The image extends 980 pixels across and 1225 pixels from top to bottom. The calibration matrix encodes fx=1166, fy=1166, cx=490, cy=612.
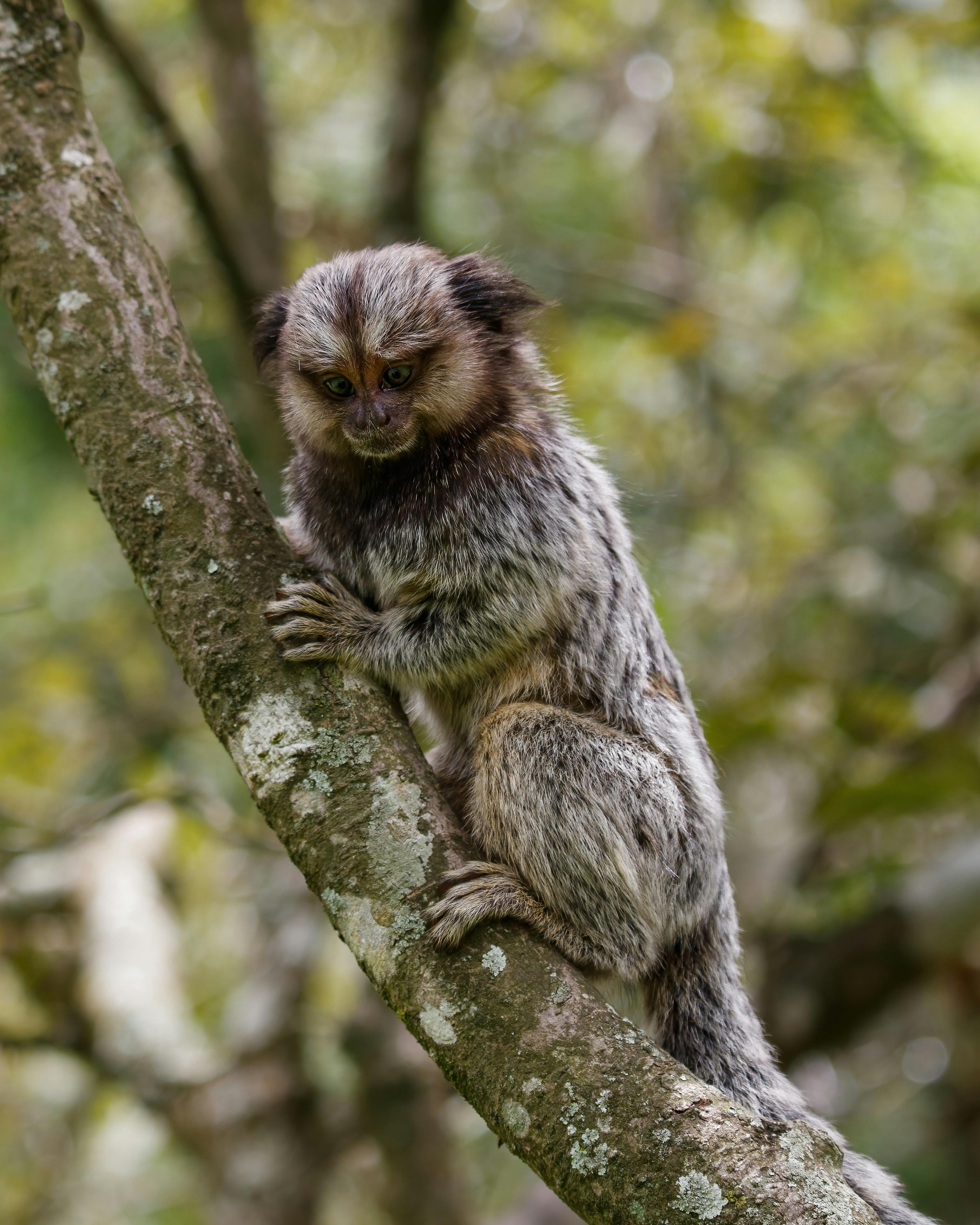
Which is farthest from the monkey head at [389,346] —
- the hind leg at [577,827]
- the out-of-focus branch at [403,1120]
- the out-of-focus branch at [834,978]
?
the out-of-focus branch at [834,978]

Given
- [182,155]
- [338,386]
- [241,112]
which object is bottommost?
[338,386]

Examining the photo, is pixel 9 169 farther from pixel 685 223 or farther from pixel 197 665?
pixel 685 223

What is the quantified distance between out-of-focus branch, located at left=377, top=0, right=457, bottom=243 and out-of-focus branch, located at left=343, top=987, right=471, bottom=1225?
4119 mm

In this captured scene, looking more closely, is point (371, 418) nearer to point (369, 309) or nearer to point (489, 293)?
point (369, 309)

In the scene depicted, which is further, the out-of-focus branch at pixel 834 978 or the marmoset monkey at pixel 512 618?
the out-of-focus branch at pixel 834 978

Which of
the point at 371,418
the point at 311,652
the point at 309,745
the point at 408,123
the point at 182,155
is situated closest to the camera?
the point at 309,745

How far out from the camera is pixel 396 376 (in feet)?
10.9

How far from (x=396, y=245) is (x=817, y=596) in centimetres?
464

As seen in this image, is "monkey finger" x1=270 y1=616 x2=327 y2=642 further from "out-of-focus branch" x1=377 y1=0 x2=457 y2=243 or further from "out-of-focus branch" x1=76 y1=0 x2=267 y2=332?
"out-of-focus branch" x1=377 y1=0 x2=457 y2=243

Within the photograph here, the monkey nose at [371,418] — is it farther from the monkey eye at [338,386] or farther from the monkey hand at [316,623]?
the monkey hand at [316,623]

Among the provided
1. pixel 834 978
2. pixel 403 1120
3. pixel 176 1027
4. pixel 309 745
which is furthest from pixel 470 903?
pixel 834 978

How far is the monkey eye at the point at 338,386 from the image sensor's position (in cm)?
331

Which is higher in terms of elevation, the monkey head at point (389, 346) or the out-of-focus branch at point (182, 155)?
the out-of-focus branch at point (182, 155)

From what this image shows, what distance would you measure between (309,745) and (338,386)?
1.27 m
